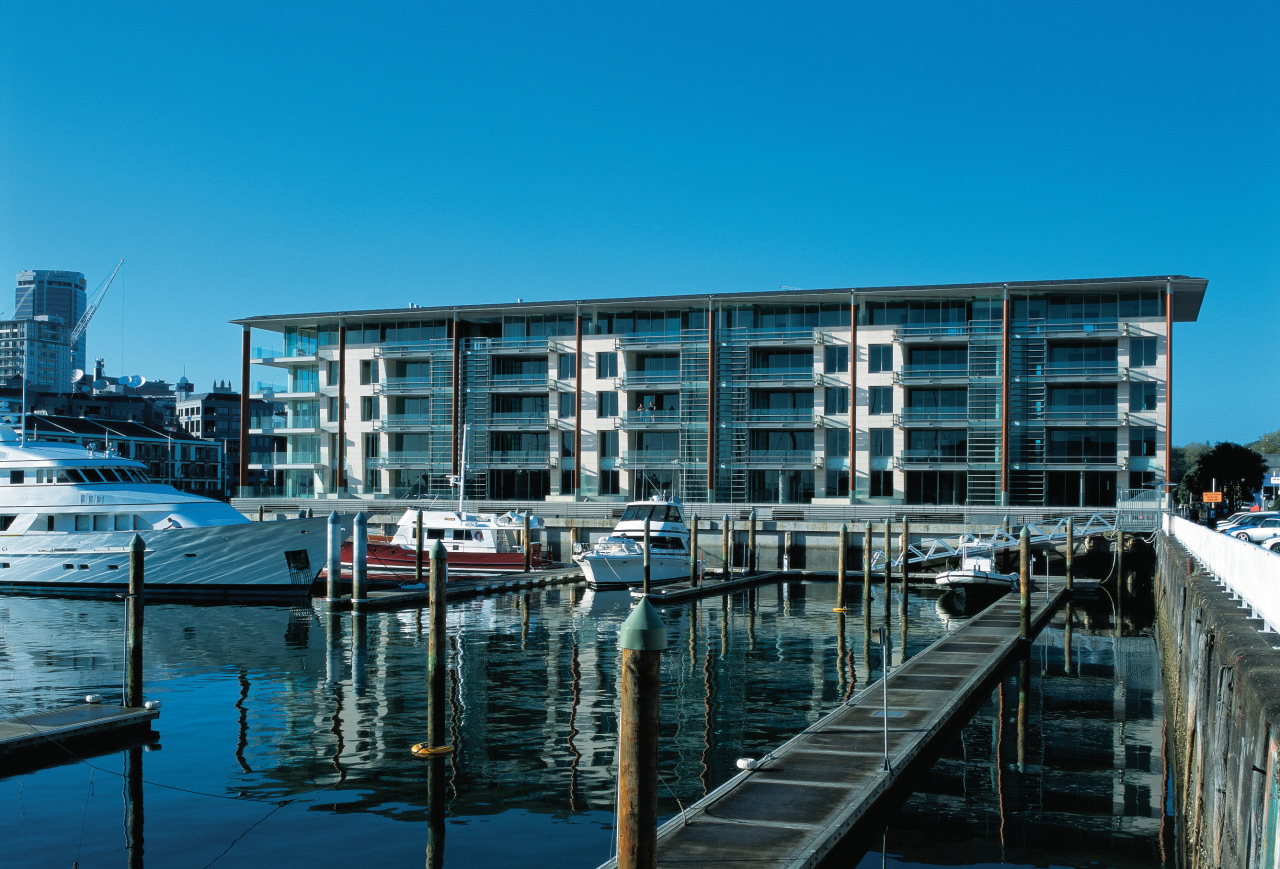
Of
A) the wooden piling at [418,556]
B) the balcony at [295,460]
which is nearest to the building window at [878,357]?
the wooden piling at [418,556]

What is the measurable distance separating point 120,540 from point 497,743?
31159 mm

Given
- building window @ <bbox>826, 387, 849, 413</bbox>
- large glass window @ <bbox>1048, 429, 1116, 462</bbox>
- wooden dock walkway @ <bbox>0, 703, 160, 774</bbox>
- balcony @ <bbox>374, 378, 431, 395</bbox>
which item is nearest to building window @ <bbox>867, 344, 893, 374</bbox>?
building window @ <bbox>826, 387, 849, 413</bbox>

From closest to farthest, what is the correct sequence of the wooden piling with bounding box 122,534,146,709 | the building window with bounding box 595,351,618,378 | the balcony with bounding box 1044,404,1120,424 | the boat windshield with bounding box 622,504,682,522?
1. the wooden piling with bounding box 122,534,146,709
2. the boat windshield with bounding box 622,504,682,522
3. the balcony with bounding box 1044,404,1120,424
4. the building window with bounding box 595,351,618,378

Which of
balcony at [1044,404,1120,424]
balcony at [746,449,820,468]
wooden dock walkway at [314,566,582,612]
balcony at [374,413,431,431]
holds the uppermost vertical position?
balcony at [1044,404,1120,424]

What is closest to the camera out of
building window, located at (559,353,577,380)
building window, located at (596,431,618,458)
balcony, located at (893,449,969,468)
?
balcony, located at (893,449,969,468)

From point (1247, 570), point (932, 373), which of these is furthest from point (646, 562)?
point (1247, 570)

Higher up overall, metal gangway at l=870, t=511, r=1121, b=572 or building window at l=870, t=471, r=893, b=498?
building window at l=870, t=471, r=893, b=498

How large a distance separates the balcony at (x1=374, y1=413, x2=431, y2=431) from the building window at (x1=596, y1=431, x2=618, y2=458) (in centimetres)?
1264

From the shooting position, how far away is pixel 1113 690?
88.8 feet

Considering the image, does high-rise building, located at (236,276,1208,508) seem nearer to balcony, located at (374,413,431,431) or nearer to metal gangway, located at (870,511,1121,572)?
balcony, located at (374,413,431,431)

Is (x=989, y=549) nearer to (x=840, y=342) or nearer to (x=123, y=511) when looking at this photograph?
(x=840, y=342)

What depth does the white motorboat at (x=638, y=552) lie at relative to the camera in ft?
165

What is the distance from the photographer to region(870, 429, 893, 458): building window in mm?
67750

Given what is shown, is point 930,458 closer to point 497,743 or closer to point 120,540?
point 120,540
